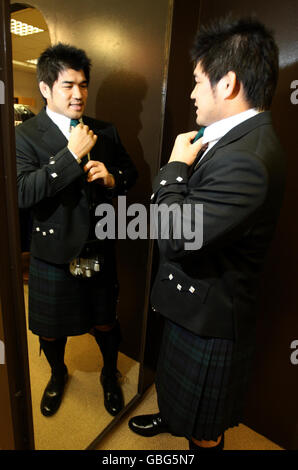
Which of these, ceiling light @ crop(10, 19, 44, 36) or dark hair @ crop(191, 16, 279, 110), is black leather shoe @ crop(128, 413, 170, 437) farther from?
ceiling light @ crop(10, 19, 44, 36)

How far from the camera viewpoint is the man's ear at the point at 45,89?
1.11m

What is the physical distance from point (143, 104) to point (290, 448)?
1.87m

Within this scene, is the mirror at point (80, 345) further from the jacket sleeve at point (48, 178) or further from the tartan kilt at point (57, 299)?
the jacket sleeve at point (48, 178)

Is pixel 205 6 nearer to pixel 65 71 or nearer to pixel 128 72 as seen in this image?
pixel 128 72

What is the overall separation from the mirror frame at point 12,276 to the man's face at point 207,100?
49cm

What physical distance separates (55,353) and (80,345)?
0.36 m

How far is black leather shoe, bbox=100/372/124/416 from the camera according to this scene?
1.52m

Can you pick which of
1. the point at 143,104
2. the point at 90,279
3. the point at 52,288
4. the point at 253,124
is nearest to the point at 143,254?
the point at 90,279

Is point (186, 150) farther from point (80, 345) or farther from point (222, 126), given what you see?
point (80, 345)

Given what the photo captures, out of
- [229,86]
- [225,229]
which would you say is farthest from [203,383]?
[229,86]

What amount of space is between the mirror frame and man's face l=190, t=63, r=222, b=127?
19.4 inches

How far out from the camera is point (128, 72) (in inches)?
56.5

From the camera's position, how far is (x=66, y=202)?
1143mm

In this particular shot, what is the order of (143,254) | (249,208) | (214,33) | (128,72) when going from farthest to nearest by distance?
(143,254)
(128,72)
(214,33)
(249,208)
